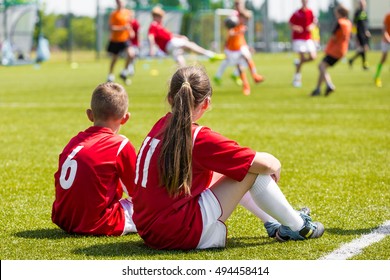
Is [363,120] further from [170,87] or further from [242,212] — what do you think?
[170,87]

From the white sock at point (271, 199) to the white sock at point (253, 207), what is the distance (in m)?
0.23

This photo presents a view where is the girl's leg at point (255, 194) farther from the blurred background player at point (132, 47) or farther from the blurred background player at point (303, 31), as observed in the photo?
the blurred background player at point (132, 47)

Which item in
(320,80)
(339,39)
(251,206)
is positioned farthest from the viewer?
(339,39)

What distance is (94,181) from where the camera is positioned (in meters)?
4.98

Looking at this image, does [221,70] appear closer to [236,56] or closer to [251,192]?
[236,56]

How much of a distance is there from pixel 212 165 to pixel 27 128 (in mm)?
7401

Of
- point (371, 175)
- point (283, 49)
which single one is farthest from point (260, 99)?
point (283, 49)

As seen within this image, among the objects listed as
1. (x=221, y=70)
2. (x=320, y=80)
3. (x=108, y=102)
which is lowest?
(x=221, y=70)

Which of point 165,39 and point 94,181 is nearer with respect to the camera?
point 94,181

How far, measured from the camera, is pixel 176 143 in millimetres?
4359

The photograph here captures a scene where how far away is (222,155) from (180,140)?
24 cm

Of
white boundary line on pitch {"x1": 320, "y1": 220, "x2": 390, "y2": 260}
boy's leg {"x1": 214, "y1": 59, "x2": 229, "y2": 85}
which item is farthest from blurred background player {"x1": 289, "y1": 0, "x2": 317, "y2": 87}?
white boundary line on pitch {"x1": 320, "y1": 220, "x2": 390, "y2": 260}

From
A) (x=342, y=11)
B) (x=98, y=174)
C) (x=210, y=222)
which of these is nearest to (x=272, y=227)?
(x=210, y=222)

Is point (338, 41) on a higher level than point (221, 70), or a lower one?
higher
